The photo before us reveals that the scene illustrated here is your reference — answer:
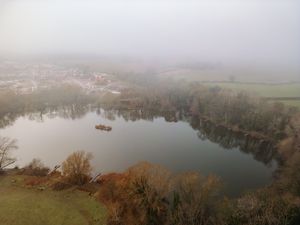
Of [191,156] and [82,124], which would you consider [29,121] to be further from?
[191,156]

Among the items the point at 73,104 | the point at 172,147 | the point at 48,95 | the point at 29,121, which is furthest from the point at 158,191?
the point at 48,95

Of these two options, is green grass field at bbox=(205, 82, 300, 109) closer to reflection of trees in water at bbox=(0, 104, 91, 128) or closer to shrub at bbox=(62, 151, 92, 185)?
reflection of trees in water at bbox=(0, 104, 91, 128)

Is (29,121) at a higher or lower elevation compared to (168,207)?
lower

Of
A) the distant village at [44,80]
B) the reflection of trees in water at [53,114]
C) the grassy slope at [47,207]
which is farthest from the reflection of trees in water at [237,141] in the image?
the distant village at [44,80]

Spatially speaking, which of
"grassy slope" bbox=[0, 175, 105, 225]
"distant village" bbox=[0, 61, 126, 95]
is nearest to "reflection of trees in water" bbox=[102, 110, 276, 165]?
"distant village" bbox=[0, 61, 126, 95]

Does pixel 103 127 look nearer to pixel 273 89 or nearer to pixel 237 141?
pixel 237 141

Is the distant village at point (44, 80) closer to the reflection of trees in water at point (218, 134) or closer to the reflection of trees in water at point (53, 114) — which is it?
the reflection of trees in water at point (53, 114)
